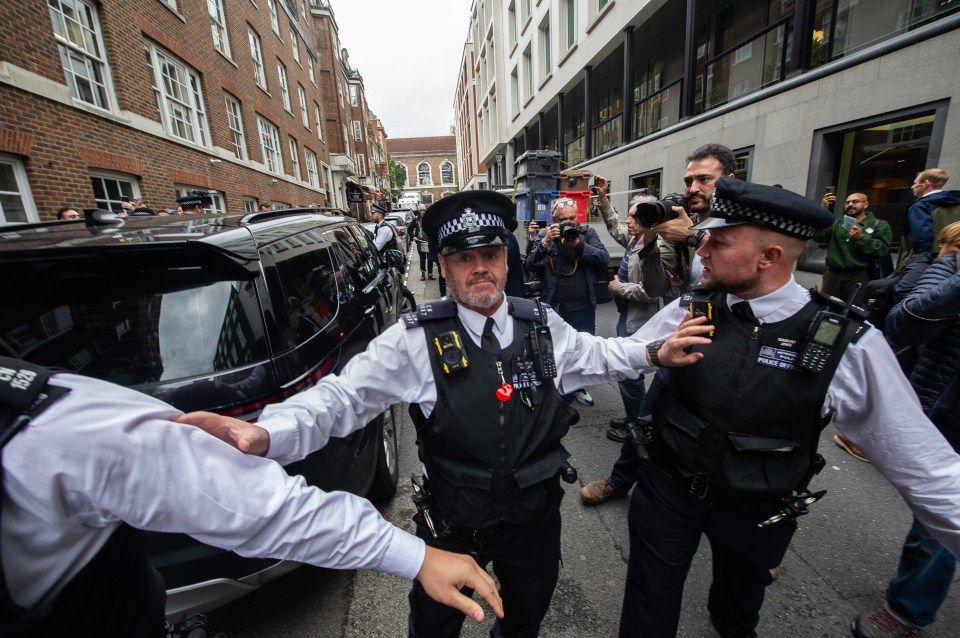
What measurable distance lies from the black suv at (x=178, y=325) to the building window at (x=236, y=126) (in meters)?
13.3

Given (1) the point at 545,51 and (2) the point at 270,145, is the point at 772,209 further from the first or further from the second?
(1) the point at 545,51

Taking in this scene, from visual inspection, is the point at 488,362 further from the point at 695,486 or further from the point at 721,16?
the point at 721,16

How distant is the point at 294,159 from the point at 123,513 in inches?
851

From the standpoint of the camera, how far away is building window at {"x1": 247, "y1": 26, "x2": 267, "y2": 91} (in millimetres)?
14805

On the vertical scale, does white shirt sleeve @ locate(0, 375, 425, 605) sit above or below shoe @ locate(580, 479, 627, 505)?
above

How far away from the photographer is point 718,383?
145 centimetres

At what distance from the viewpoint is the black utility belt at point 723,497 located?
147cm

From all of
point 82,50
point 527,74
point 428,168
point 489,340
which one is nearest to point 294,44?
point 527,74

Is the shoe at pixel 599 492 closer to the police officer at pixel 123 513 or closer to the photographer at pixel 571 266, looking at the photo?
the photographer at pixel 571 266

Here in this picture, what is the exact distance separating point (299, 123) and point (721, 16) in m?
18.1

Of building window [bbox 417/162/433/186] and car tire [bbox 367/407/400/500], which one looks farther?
building window [bbox 417/162/433/186]

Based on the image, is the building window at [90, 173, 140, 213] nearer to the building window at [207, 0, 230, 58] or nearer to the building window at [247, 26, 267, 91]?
the building window at [207, 0, 230, 58]

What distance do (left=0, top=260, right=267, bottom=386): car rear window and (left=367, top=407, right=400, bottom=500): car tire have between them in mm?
1190

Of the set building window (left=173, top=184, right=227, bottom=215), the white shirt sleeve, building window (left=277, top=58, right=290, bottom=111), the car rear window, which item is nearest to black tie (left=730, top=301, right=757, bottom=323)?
the white shirt sleeve
